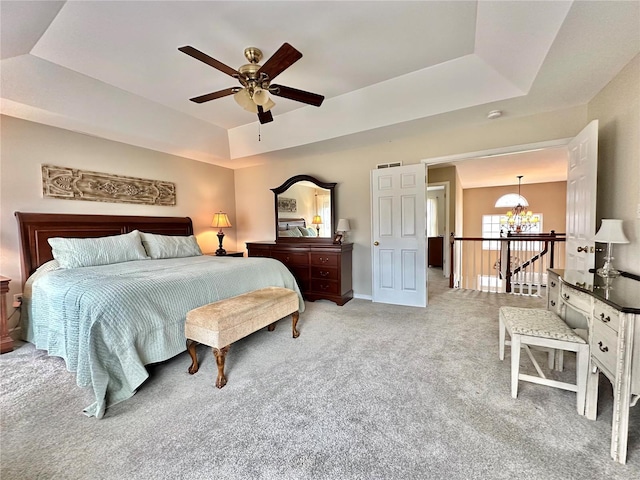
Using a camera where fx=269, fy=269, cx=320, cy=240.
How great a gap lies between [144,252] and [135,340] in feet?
6.30

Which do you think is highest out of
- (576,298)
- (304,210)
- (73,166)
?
(73,166)

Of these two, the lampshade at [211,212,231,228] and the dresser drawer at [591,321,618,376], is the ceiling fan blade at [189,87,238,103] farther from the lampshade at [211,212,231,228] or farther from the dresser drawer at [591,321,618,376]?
the dresser drawer at [591,321,618,376]

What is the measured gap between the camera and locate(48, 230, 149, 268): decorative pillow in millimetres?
2879

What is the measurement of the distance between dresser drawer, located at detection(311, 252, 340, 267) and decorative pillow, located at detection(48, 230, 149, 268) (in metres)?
2.30

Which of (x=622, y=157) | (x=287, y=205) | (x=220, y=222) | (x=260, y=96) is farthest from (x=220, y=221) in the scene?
(x=622, y=157)

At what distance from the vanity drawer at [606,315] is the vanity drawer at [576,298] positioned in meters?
0.10

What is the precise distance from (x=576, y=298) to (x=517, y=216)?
7.39 meters

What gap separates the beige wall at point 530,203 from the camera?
27.1 feet

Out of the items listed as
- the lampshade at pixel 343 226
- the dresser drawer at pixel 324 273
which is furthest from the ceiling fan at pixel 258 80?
the dresser drawer at pixel 324 273

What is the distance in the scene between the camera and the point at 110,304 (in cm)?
187

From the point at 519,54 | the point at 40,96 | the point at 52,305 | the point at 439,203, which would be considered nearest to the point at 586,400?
the point at 519,54

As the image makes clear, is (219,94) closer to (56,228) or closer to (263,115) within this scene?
(263,115)

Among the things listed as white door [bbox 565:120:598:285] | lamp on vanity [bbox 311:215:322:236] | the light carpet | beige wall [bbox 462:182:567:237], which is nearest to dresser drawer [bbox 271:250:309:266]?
lamp on vanity [bbox 311:215:322:236]

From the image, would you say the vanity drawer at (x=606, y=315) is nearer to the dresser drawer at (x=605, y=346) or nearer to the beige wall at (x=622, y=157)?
the dresser drawer at (x=605, y=346)
